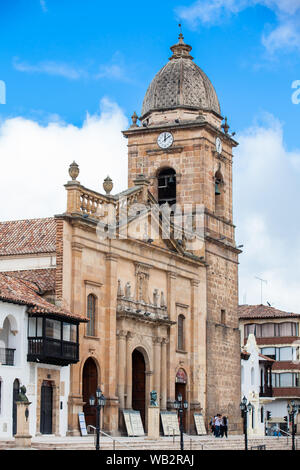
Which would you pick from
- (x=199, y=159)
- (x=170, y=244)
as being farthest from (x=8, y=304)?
(x=199, y=159)

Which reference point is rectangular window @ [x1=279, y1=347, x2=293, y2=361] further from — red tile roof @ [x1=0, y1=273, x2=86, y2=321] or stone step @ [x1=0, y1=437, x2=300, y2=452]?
red tile roof @ [x1=0, y1=273, x2=86, y2=321]

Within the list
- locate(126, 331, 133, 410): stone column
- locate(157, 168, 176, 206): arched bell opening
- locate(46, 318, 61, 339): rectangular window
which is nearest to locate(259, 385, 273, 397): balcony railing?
locate(157, 168, 176, 206): arched bell opening

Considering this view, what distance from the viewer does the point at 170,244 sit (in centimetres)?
5566

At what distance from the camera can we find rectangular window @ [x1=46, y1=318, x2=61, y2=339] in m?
43.2

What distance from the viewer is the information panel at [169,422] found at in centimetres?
5200

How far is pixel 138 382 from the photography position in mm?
52844

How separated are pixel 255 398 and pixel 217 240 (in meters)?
13.9

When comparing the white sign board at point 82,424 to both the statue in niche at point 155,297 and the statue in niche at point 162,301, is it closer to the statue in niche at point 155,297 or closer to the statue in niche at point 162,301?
the statue in niche at point 155,297

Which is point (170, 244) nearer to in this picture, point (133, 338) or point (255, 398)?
point (133, 338)

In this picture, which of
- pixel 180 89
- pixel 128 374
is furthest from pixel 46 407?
pixel 180 89

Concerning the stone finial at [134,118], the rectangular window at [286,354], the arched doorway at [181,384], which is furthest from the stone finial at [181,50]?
the rectangular window at [286,354]

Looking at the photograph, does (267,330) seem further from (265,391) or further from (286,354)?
(265,391)

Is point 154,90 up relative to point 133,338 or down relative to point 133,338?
up

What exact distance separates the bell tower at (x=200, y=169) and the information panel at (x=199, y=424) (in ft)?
4.95
